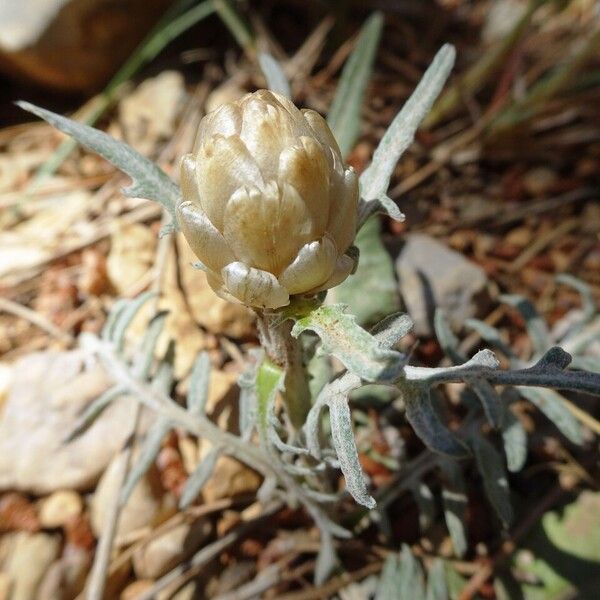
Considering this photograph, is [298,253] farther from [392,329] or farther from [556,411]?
[556,411]

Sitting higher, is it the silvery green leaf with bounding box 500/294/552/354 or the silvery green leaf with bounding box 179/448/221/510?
the silvery green leaf with bounding box 500/294/552/354

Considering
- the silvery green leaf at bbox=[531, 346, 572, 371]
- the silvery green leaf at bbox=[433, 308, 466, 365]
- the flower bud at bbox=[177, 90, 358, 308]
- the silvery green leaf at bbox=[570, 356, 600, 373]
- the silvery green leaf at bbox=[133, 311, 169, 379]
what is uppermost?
the flower bud at bbox=[177, 90, 358, 308]

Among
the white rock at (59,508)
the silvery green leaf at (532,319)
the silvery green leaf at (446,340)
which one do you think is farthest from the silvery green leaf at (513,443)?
the white rock at (59,508)

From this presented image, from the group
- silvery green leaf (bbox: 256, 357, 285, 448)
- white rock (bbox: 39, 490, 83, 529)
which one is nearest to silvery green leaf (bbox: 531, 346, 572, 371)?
silvery green leaf (bbox: 256, 357, 285, 448)

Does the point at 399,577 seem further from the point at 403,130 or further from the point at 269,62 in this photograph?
the point at 269,62

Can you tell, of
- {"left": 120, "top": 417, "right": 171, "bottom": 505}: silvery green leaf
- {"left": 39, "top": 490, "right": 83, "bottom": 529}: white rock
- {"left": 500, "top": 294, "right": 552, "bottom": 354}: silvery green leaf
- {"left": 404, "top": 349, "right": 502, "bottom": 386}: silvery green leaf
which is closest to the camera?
{"left": 404, "top": 349, "right": 502, "bottom": 386}: silvery green leaf

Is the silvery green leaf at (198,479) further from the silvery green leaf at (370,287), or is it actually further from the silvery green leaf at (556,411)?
the silvery green leaf at (556,411)

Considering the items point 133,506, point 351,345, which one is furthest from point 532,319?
point 133,506

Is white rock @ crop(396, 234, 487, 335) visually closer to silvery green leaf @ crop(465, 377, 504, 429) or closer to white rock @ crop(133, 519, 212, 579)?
silvery green leaf @ crop(465, 377, 504, 429)

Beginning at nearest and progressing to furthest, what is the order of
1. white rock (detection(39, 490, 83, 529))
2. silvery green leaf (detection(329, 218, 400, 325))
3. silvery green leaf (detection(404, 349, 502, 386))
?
1. silvery green leaf (detection(404, 349, 502, 386))
2. white rock (detection(39, 490, 83, 529))
3. silvery green leaf (detection(329, 218, 400, 325))
